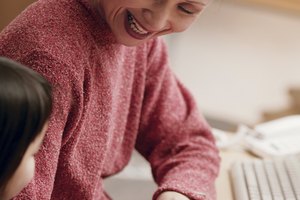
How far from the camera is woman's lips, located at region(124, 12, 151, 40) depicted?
2.91ft

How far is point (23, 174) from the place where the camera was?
0.67m

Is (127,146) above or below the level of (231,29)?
above

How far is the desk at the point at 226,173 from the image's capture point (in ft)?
3.63

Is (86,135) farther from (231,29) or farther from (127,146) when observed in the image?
(231,29)

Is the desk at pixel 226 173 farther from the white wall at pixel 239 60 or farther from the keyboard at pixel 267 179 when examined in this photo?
the white wall at pixel 239 60

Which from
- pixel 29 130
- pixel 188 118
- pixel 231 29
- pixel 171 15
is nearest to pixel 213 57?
pixel 231 29

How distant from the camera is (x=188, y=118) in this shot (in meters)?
1.20

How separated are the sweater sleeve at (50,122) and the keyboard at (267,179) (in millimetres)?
455

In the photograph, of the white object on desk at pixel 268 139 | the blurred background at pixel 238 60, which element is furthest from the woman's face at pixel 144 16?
the blurred background at pixel 238 60

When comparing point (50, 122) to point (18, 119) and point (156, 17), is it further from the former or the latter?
point (156, 17)

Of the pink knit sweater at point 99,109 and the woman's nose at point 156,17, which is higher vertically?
the woman's nose at point 156,17

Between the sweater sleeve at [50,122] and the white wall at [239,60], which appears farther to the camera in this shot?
the white wall at [239,60]

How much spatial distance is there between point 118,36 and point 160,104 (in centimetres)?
31

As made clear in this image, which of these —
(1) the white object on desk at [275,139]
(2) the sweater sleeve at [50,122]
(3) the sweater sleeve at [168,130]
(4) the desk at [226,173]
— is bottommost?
(1) the white object on desk at [275,139]
